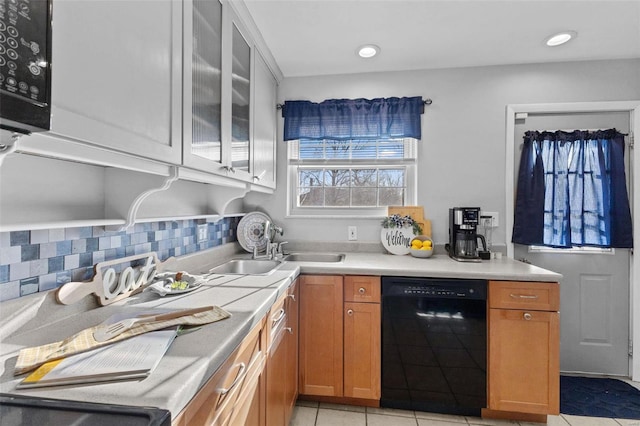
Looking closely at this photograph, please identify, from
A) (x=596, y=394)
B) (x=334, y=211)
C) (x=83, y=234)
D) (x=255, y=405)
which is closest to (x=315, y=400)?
(x=255, y=405)

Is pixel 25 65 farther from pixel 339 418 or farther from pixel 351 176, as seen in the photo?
pixel 351 176

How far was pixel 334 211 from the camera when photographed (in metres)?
2.55

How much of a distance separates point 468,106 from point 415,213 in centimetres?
98

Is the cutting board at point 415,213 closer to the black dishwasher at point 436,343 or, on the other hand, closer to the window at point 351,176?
the window at point 351,176

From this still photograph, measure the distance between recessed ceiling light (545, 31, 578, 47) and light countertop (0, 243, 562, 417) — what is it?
1571 millimetres

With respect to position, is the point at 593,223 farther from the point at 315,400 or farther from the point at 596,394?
the point at 315,400

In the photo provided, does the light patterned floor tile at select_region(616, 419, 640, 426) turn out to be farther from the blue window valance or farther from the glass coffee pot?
the blue window valance

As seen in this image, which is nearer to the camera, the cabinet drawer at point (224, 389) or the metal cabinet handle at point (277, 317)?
the cabinet drawer at point (224, 389)

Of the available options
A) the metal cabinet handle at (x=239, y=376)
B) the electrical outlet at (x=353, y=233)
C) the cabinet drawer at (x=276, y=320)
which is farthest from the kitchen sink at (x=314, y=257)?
the metal cabinet handle at (x=239, y=376)

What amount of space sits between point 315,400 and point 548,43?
293cm

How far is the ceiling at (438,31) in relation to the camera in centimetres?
169

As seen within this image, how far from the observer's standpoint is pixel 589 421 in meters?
1.77

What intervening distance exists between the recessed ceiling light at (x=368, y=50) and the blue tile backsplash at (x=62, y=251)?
5.77ft

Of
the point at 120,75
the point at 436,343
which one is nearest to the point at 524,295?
the point at 436,343
